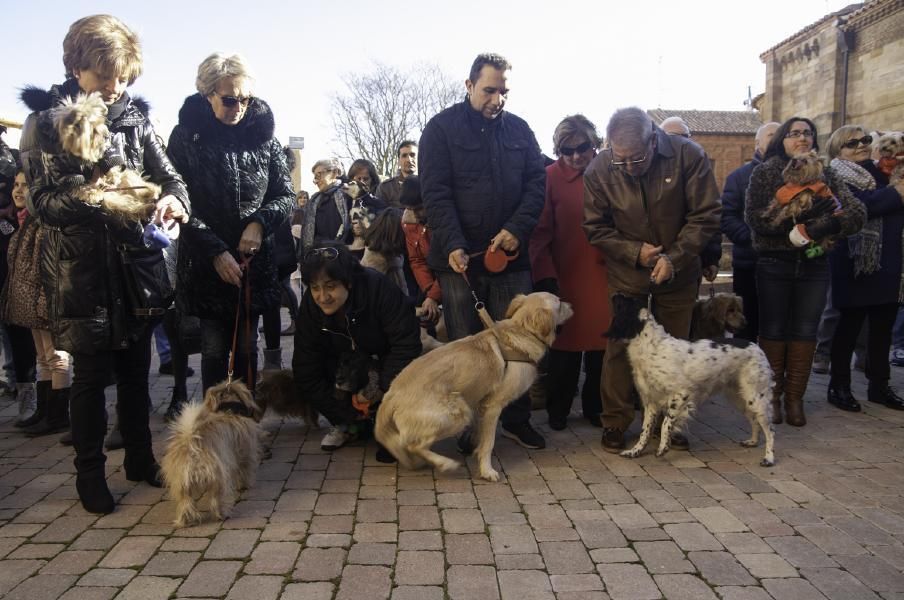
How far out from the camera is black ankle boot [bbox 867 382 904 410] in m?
5.53

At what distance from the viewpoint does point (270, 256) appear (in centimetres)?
476

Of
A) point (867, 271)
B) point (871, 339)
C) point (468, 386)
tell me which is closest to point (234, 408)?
point (468, 386)

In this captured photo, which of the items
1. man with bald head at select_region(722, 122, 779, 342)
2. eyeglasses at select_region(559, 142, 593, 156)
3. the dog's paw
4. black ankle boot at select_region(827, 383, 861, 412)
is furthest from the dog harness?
black ankle boot at select_region(827, 383, 861, 412)

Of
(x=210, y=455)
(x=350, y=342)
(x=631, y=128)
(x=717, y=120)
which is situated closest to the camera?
(x=210, y=455)

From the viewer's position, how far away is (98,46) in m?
3.34

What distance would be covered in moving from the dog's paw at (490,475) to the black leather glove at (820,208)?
2981 mm

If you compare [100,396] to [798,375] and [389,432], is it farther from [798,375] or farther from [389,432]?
[798,375]

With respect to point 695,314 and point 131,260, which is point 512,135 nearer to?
point 695,314

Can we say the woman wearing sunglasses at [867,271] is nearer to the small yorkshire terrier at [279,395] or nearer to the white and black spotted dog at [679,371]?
the white and black spotted dog at [679,371]

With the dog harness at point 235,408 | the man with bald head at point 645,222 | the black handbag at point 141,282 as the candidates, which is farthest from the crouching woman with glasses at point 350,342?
the man with bald head at point 645,222

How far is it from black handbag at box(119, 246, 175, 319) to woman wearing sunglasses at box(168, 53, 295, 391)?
28.0 inches

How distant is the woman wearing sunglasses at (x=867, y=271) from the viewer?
5.36 meters

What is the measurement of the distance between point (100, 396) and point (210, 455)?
75 cm

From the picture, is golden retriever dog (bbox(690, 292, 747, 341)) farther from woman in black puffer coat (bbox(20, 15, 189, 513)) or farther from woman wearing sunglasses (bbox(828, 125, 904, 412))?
woman in black puffer coat (bbox(20, 15, 189, 513))
